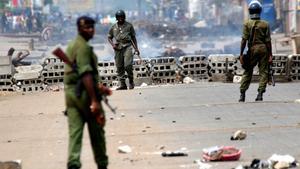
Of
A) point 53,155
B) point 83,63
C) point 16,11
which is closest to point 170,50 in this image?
point 53,155

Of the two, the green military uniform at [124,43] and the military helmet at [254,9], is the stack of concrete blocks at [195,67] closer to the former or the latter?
the green military uniform at [124,43]

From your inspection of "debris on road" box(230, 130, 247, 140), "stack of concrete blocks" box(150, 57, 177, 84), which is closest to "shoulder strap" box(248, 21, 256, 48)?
"debris on road" box(230, 130, 247, 140)

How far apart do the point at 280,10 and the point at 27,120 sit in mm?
41751

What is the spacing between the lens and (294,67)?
68.0 feet

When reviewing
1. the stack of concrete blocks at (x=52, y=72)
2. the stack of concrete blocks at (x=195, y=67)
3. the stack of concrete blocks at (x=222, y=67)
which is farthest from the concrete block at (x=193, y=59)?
the stack of concrete blocks at (x=52, y=72)

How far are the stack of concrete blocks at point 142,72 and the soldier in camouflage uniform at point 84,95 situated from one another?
12.8 metres

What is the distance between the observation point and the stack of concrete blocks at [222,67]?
20.9 metres

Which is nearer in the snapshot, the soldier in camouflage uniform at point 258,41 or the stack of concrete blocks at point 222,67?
the soldier in camouflage uniform at point 258,41

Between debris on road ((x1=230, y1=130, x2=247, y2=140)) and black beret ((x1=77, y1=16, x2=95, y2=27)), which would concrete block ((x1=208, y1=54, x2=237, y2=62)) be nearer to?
debris on road ((x1=230, y1=130, x2=247, y2=140))

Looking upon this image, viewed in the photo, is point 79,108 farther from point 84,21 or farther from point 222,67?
point 222,67

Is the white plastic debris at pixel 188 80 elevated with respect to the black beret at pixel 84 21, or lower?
lower

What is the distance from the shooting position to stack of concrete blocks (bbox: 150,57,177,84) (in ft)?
69.9

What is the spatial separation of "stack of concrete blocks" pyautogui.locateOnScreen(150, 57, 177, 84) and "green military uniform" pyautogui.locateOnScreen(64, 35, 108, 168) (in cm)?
1289

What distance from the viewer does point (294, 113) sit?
13.7 meters
